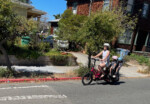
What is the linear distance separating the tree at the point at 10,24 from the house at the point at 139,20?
36.8 feet

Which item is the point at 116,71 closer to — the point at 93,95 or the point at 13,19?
the point at 93,95

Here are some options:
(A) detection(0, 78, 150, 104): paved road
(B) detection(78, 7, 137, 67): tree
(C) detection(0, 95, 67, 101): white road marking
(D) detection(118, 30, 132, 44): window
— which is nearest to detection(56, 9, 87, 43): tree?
(D) detection(118, 30, 132, 44): window

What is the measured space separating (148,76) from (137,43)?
9561 mm

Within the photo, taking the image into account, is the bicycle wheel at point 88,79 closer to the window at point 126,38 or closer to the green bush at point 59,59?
the green bush at point 59,59

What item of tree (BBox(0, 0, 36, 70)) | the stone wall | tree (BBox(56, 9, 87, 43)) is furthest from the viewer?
tree (BBox(56, 9, 87, 43))

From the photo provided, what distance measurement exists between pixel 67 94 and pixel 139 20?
14.7 metres

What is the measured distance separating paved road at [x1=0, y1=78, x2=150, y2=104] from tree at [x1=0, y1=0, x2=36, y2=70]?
210 centimetres

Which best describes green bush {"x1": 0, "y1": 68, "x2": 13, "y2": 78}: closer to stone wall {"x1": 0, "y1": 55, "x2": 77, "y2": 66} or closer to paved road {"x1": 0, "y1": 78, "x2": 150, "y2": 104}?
paved road {"x1": 0, "y1": 78, "x2": 150, "y2": 104}

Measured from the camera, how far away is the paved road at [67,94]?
4965 millimetres

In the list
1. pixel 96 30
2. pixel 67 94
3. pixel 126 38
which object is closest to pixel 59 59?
pixel 96 30

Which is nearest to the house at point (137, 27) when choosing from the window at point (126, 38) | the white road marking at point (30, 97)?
the window at point (126, 38)

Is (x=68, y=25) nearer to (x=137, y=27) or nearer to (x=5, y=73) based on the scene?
(x=137, y=27)

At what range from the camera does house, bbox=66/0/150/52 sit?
1684 cm

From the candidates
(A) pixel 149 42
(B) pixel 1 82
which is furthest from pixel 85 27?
(A) pixel 149 42
